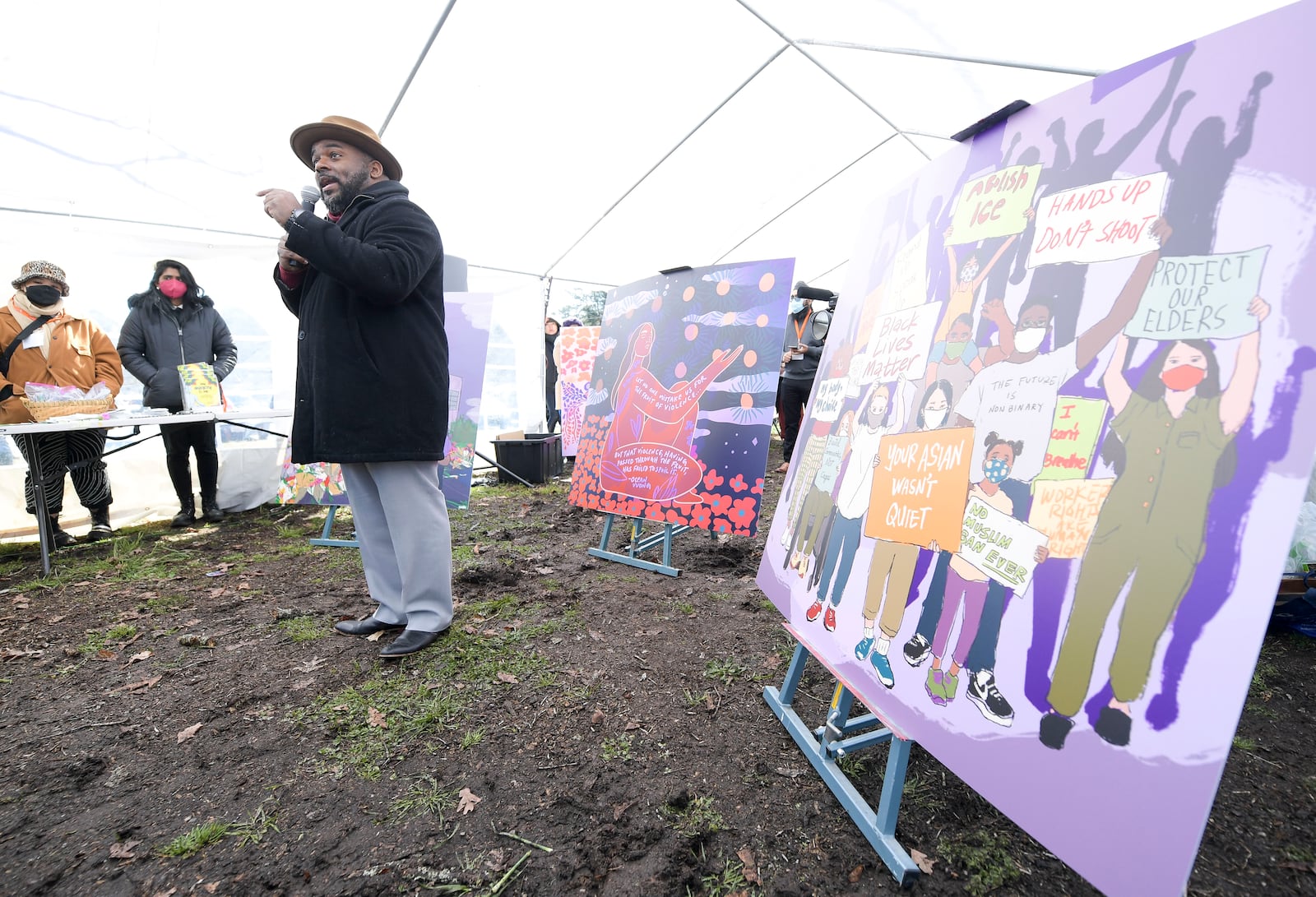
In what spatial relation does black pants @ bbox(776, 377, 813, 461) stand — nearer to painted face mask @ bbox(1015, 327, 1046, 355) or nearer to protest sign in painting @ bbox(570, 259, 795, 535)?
protest sign in painting @ bbox(570, 259, 795, 535)

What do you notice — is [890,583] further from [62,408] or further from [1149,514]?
[62,408]

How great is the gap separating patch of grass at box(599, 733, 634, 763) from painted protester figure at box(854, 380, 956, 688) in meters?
0.87

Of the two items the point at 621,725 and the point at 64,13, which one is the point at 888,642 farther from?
the point at 64,13

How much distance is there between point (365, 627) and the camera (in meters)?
2.64

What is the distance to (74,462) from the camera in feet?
13.3

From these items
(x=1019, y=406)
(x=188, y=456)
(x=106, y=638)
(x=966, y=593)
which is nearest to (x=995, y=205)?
(x=1019, y=406)

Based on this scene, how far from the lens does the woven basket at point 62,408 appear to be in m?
3.38

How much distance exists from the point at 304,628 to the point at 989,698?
114 inches

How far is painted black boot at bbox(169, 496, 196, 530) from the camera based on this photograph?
4.77 metres

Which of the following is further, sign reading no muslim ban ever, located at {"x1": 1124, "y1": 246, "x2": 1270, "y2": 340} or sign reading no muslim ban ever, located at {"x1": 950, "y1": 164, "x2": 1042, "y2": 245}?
sign reading no muslim ban ever, located at {"x1": 950, "y1": 164, "x2": 1042, "y2": 245}

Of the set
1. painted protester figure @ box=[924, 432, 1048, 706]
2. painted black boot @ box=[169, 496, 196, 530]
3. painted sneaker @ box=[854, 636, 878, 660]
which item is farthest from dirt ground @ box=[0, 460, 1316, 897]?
painted black boot @ box=[169, 496, 196, 530]

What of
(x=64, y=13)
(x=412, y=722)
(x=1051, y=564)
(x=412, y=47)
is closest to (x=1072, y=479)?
(x=1051, y=564)

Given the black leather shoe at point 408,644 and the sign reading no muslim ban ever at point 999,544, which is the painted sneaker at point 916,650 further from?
the black leather shoe at point 408,644

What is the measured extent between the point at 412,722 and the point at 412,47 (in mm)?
4663
